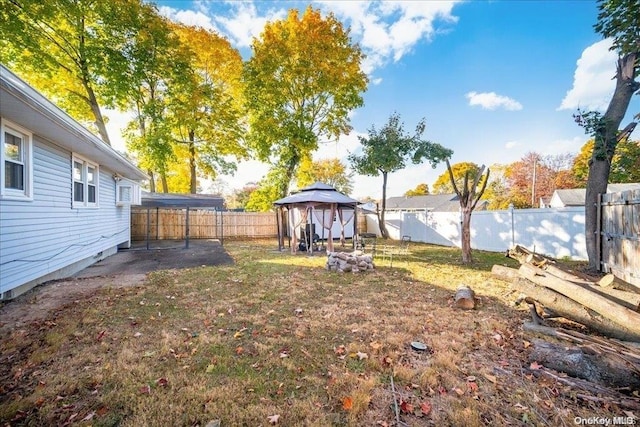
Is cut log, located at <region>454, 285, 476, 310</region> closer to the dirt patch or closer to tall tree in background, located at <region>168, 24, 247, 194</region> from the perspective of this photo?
the dirt patch

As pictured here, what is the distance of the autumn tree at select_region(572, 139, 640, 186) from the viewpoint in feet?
24.6

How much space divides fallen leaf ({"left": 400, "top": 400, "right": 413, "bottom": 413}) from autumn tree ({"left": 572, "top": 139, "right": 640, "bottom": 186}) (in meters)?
8.39

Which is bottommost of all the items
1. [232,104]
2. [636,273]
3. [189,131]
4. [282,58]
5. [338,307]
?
[338,307]

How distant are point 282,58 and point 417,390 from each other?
1663 cm

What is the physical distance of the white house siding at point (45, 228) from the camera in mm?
4387

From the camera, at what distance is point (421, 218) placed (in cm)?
1512

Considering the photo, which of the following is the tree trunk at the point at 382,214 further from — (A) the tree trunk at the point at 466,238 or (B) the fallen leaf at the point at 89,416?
(B) the fallen leaf at the point at 89,416

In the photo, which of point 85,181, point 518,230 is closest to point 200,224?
point 85,181

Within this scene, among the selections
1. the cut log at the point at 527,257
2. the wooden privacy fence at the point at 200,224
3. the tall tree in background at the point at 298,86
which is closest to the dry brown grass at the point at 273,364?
the cut log at the point at 527,257

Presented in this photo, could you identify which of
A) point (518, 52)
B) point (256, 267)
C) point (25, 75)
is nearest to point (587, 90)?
point (518, 52)

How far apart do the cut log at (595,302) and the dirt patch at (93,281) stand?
7418 millimetres

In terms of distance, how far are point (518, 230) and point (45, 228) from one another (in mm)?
14050

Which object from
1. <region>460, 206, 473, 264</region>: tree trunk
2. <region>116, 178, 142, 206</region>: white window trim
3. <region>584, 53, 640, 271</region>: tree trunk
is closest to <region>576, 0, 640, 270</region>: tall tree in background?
<region>584, 53, 640, 271</region>: tree trunk

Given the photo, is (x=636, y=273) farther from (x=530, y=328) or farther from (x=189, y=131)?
(x=189, y=131)
